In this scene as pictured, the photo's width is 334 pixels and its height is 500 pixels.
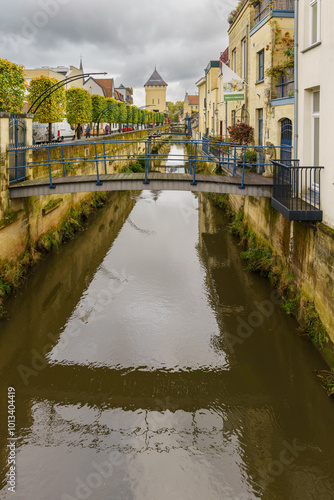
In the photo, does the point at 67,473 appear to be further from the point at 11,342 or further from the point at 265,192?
the point at 265,192

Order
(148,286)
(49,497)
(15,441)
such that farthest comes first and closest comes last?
(148,286)
(15,441)
(49,497)

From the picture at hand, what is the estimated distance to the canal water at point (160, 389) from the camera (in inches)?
217

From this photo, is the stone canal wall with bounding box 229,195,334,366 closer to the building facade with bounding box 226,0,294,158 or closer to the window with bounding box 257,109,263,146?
the building facade with bounding box 226,0,294,158

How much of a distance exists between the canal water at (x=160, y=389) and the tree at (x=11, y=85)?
5.12 metres

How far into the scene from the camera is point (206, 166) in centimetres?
2906

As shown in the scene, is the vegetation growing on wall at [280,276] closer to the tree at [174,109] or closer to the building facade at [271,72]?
the building facade at [271,72]

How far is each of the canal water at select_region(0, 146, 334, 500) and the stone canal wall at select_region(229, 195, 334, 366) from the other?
60 centimetres

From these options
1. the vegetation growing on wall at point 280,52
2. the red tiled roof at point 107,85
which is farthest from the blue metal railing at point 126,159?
the red tiled roof at point 107,85

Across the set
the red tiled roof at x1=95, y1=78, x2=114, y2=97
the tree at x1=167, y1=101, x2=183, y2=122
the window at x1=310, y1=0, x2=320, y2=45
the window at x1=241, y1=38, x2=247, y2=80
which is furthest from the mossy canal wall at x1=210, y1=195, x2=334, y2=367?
the tree at x1=167, y1=101, x2=183, y2=122

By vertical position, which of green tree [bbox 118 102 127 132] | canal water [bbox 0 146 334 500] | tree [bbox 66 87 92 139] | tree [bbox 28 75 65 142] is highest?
green tree [bbox 118 102 127 132]

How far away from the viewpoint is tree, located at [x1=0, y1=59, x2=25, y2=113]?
12.9 meters

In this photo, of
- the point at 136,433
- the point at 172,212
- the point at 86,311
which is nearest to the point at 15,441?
the point at 136,433

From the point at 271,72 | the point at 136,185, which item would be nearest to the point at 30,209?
the point at 136,185

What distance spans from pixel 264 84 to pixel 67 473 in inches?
520
